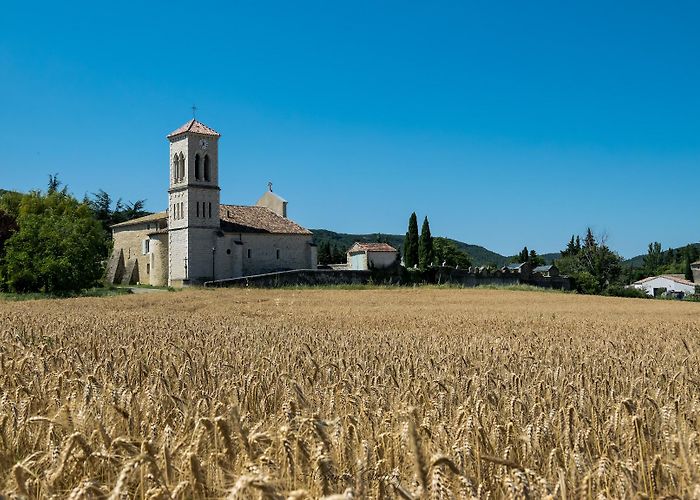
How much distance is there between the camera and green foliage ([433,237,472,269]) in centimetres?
12838

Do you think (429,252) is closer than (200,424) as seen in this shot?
No

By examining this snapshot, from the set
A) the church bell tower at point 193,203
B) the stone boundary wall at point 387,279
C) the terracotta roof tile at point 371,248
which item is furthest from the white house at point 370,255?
the church bell tower at point 193,203

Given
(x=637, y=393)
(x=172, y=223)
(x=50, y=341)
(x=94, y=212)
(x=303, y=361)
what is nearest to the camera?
(x=637, y=393)

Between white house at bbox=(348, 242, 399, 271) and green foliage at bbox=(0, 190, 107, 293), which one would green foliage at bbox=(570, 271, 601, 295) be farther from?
green foliage at bbox=(0, 190, 107, 293)

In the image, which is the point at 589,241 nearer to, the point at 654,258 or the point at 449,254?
the point at 449,254

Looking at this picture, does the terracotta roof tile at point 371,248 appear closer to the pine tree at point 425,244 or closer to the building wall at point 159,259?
the pine tree at point 425,244

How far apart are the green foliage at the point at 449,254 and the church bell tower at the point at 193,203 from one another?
2521 inches

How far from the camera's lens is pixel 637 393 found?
6008mm

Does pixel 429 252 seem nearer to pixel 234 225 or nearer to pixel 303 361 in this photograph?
pixel 234 225

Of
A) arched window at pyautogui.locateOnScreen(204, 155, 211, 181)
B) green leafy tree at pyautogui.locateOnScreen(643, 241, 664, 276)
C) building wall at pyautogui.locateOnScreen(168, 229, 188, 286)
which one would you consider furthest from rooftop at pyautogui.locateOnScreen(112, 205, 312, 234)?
green leafy tree at pyautogui.locateOnScreen(643, 241, 664, 276)

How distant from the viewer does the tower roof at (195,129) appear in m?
69.1

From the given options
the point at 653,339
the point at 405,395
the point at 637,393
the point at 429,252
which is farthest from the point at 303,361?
the point at 429,252

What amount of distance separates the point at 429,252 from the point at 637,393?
10043 cm

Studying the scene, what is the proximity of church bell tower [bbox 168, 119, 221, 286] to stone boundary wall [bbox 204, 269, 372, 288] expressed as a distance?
678 centimetres
